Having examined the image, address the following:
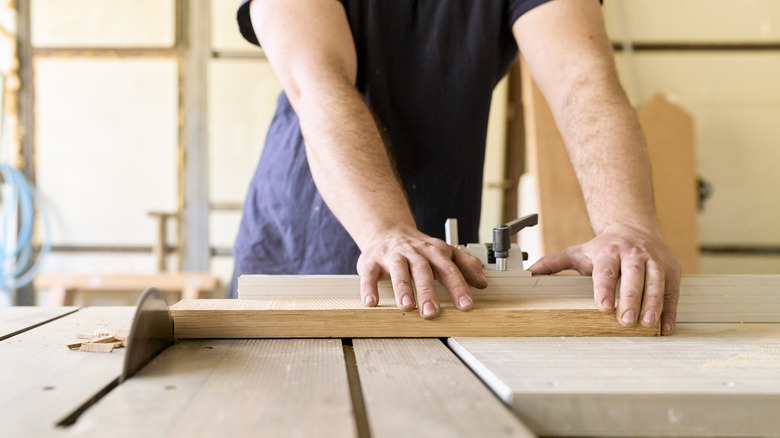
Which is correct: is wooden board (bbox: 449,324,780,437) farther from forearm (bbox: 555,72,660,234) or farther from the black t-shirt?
the black t-shirt

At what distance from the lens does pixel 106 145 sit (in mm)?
3738

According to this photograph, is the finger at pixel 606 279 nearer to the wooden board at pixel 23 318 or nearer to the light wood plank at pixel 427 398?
the light wood plank at pixel 427 398

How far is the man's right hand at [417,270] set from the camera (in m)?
0.91

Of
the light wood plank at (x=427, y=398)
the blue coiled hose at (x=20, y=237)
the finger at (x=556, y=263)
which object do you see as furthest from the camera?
the blue coiled hose at (x=20, y=237)

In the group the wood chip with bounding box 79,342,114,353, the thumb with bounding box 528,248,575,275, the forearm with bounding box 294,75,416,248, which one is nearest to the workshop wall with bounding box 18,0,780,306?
the forearm with bounding box 294,75,416,248

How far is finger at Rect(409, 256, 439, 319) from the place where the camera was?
0.89 metres

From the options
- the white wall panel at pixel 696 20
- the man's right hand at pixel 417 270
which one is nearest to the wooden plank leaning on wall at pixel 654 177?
the white wall panel at pixel 696 20

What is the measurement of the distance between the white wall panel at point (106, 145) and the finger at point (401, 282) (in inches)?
122

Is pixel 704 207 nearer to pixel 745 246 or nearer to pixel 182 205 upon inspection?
pixel 745 246

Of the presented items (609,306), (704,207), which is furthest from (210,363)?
(704,207)

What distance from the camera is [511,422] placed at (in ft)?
1.64

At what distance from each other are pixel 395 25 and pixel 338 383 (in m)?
1.19

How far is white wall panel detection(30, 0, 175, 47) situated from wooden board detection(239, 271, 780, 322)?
3.08 m

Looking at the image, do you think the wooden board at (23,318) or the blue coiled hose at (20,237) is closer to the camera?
the wooden board at (23,318)
